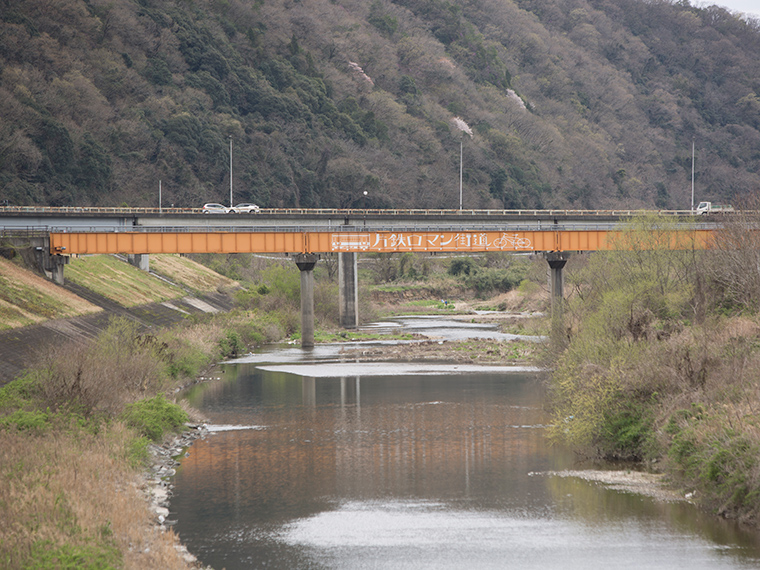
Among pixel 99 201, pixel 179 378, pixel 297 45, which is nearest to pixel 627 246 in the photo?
pixel 179 378

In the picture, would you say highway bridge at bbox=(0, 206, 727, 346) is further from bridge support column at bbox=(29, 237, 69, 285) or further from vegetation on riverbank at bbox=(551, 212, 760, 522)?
vegetation on riverbank at bbox=(551, 212, 760, 522)

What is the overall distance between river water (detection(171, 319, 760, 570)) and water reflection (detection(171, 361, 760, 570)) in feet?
0.18

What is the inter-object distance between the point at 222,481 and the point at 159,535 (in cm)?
626

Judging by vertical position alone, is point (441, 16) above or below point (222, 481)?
above

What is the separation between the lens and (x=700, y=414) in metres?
23.5

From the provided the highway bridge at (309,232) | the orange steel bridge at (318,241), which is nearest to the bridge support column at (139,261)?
the highway bridge at (309,232)

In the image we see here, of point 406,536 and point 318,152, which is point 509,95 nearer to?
point 318,152

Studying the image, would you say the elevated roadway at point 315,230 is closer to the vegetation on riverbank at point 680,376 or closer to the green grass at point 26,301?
the green grass at point 26,301

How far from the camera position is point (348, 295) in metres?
81.4

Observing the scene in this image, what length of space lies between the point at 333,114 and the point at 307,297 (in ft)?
262

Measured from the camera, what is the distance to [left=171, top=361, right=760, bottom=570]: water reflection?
19.6 metres

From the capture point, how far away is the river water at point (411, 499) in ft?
64.3

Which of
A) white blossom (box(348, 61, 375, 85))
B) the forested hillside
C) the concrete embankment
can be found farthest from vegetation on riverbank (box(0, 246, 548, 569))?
white blossom (box(348, 61, 375, 85))

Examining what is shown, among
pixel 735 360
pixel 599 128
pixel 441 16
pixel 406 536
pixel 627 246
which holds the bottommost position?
pixel 406 536
